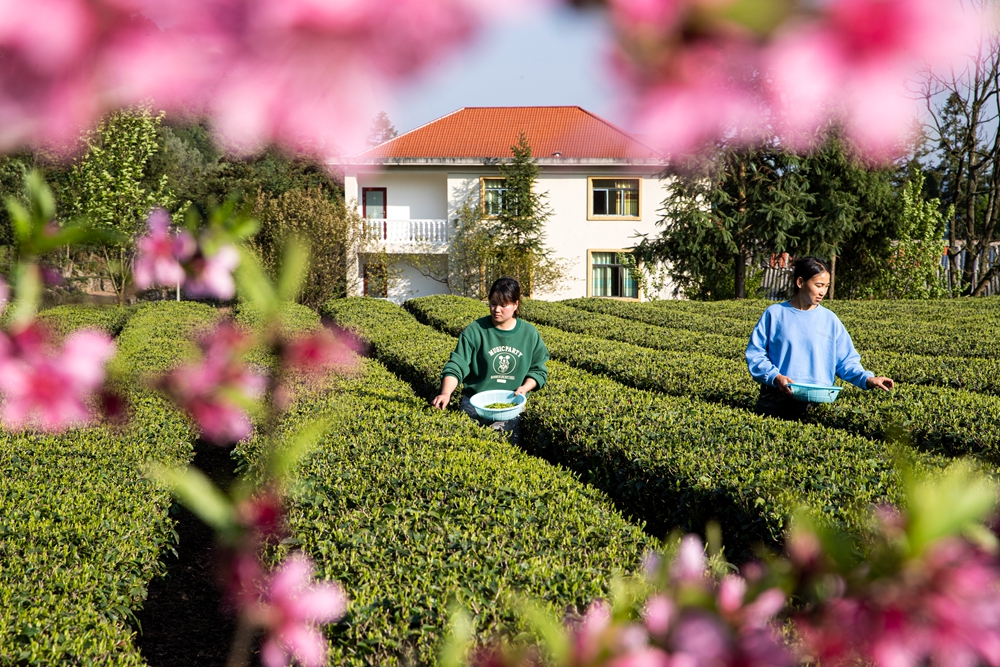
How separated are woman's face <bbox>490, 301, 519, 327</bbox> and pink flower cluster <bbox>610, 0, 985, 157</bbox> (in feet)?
16.8

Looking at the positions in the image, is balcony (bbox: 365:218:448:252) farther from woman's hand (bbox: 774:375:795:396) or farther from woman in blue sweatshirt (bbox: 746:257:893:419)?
woman's hand (bbox: 774:375:795:396)

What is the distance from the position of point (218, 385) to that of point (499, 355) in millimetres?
4911

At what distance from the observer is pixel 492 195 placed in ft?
80.4

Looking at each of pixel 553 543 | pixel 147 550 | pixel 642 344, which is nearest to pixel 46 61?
pixel 553 543

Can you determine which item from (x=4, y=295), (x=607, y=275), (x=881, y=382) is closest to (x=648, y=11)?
(x=4, y=295)

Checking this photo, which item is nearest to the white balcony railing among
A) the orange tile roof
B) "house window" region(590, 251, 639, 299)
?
the orange tile roof

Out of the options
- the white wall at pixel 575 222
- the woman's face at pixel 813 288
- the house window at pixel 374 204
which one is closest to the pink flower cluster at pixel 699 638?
the woman's face at pixel 813 288

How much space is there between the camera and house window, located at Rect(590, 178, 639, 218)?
24844 mm

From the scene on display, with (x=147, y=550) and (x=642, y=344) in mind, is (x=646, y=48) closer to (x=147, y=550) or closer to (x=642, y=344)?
(x=147, y=550)

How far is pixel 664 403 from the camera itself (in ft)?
21.7

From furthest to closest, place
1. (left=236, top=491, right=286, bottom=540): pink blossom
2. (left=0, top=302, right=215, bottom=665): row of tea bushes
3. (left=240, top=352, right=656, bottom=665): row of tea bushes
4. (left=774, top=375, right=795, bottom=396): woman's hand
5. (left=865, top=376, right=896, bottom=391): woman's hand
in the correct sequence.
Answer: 1. (left=774, top=375, right=795, bottom=396): woman's hand
2. (left=865, top=376, right=896, bottom=391): woman's hand
3. (left=0, top=302, right=215, bottom=665): row of tea bushes
4. (left=240, top=352, right=656, bottom=665): row of tea bushes
5. (left=236, top=491, right=286, bottom=540): pink blossom

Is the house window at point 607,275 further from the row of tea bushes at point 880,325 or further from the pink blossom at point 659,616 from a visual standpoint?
the pink blossom at point 659,616

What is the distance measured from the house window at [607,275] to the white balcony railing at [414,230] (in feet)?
16.2

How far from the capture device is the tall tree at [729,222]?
22.0 meters
